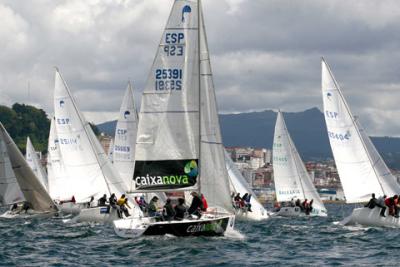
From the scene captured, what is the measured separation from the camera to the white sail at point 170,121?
28828mm

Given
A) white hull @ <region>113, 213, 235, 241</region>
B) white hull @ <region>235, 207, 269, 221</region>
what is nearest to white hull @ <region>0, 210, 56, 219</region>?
white hull @ <region>235, 207, 269, 221</region>

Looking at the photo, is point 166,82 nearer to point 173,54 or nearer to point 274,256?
point 173,54

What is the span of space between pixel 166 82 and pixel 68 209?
30714 mm

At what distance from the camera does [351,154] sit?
4031 centimetres

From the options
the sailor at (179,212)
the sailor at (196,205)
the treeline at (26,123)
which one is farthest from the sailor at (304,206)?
the treeline at (26,123)

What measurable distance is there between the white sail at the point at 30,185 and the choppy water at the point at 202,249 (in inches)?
360

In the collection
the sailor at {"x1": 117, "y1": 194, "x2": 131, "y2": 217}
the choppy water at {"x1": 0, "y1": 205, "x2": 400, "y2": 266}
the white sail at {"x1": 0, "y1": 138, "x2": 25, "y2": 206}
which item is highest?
the white sail at {"x1": 0, "y1": 138, "x2": 25, "y2": 206}

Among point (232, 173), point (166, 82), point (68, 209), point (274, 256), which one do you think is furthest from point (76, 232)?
point (68, 209)

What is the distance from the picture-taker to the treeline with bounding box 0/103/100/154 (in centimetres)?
18325

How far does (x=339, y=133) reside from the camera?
1603 inches

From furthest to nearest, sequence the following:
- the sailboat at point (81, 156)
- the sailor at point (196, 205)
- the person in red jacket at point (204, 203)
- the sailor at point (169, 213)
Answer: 1. the sailboat at point (81, 156)
2. the person in red jacket at point (204, 203)
3. the sailor at point (196, 205)
4. the sailor at point (169, 213)

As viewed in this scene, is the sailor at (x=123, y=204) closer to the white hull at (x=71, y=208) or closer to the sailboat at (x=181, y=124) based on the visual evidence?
the sailboat at (x=181, y=124)

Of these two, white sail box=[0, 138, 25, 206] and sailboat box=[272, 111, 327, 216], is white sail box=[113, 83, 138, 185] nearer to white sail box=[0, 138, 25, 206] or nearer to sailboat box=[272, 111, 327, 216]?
white sail box=[0, 138, 25, 206]

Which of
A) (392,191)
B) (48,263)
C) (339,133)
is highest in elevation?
(339,133)
